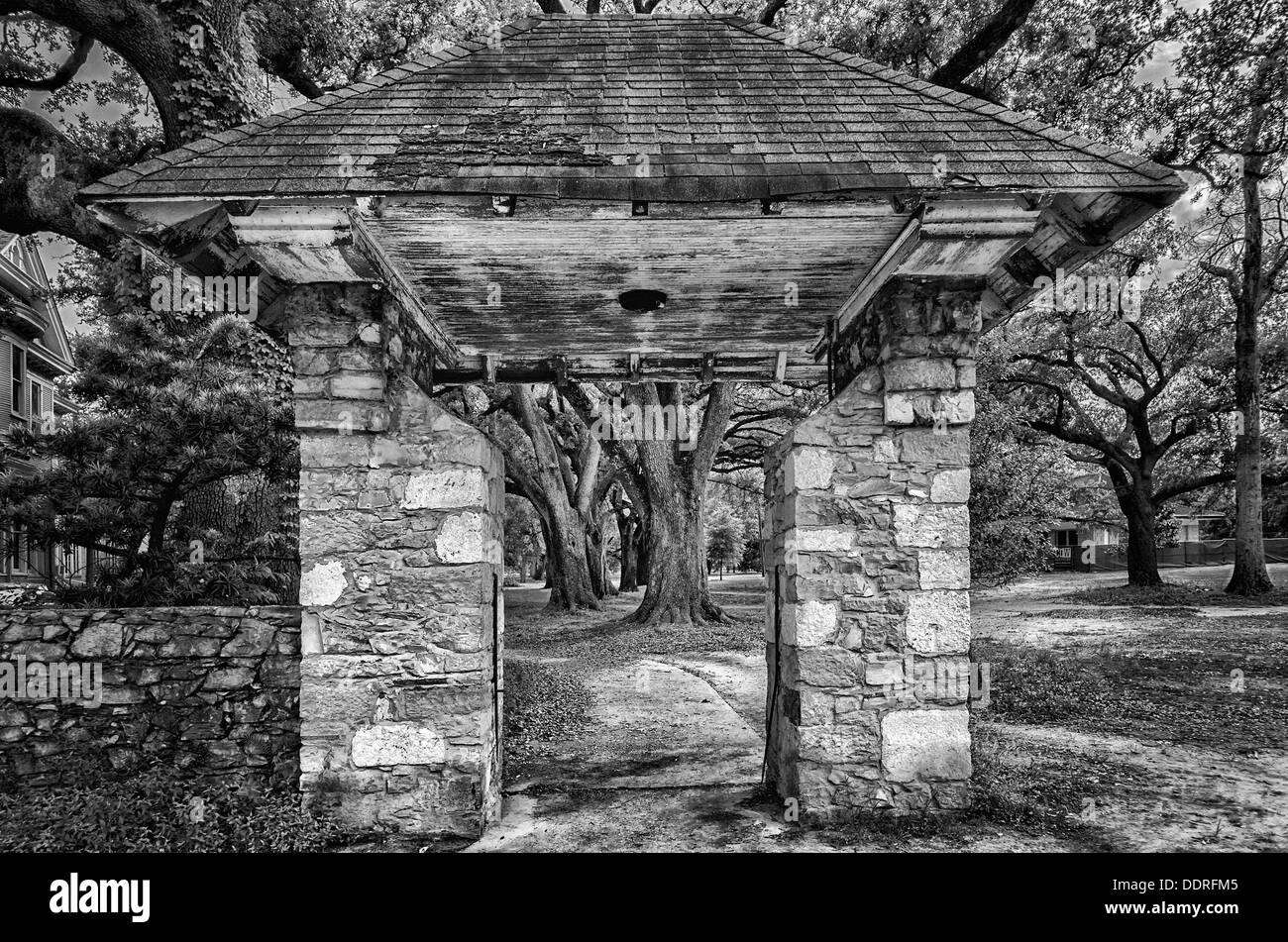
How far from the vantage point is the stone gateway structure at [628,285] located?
3.66 metres

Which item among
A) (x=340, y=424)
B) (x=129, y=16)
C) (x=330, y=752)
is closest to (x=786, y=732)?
(x=330, y=752)

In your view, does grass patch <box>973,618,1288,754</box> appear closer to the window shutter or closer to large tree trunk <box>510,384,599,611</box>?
large tree trunk <box>510,384,599,611</box>

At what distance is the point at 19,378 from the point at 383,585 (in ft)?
65.9

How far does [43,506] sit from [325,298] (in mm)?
3148

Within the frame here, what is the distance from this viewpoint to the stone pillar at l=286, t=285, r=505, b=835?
4.15m

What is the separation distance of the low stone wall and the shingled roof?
276cm

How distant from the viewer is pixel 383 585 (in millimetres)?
4266

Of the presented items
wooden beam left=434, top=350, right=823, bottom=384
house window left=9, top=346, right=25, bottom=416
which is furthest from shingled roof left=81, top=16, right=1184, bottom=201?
house window left=9, top=346, right=25, bottom=416

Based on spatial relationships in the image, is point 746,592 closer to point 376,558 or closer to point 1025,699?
point 1025,699

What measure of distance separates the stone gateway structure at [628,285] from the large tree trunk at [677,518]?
30.5 ft

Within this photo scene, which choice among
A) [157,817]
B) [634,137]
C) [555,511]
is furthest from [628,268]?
[555,511]

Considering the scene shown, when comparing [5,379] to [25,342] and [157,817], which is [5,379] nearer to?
[25,342]

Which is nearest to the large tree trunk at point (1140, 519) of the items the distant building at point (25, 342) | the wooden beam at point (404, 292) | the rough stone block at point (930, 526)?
the rough stone block at point (930, 526)
